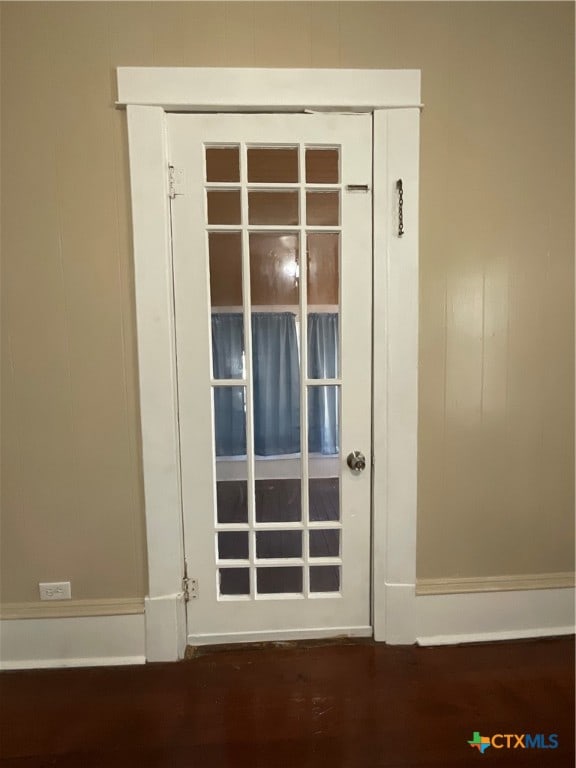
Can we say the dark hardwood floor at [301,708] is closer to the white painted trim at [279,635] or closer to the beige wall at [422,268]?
the white painted trim at [279,635]

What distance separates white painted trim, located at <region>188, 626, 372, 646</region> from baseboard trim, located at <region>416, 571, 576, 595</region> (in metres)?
0.32

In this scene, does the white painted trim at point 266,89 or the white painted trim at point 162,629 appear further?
the white painted trim at point 162,629

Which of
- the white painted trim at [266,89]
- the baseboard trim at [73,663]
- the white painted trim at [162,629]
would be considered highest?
the white painted trim at [266,89]

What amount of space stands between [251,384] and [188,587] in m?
0.89

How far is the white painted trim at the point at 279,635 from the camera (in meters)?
1.59

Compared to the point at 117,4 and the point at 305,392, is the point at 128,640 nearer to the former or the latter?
the point at 305,392

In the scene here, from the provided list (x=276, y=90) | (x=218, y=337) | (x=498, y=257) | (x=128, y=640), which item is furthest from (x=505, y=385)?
(x=128, y=640)

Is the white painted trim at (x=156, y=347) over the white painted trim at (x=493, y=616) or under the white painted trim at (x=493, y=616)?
over

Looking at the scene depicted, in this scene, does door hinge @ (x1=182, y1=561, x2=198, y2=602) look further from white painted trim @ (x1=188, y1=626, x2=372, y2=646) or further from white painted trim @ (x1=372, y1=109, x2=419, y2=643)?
white painted trim @ (x1=372, y1=109, x2=419, y2=643)

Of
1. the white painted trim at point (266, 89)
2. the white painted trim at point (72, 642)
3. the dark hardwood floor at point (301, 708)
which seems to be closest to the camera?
the dark hardwood floor at point (301, 708)

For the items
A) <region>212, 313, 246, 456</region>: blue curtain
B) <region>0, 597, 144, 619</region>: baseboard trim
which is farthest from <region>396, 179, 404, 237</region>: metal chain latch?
<region>0, 597, 144, 619</region>: baseboard trim

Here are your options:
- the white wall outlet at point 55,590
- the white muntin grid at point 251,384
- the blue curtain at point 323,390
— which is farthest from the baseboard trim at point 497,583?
the white wall outlet at point 55,590

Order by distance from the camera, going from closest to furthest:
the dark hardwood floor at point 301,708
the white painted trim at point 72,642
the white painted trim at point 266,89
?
1. the dark hardwood floor at point 301,708
2. the white painted trim at point 266,89
3. the white painted trim at point 72,642

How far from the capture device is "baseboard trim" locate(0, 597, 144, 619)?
1.50 m
